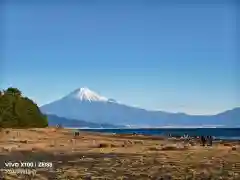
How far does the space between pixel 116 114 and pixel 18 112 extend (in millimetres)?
1065

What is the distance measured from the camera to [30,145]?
5.33 m

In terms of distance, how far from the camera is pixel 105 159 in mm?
5289

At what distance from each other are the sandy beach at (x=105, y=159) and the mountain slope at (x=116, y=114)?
7.8 inches

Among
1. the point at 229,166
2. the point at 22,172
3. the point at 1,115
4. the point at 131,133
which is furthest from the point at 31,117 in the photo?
the point at 229,166

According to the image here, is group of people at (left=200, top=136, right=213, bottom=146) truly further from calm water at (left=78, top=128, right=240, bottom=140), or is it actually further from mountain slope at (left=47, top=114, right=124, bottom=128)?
mountain slope at (left=47, top=114, right=124, bottom=128)

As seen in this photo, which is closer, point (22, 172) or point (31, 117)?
point (22, 172)

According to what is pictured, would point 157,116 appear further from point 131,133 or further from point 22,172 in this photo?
point 22,172

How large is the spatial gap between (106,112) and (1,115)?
1000 millimetres

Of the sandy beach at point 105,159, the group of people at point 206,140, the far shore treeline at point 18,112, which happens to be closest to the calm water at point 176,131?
the group of people at point 206,140

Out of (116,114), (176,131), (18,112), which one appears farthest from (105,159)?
(18,112)

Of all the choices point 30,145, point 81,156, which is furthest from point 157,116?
point 30,145

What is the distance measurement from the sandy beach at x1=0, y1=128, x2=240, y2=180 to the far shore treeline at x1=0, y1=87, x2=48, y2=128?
0.13 m

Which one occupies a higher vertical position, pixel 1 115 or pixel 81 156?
pixel 1 115

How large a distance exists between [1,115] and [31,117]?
0.93 feet
